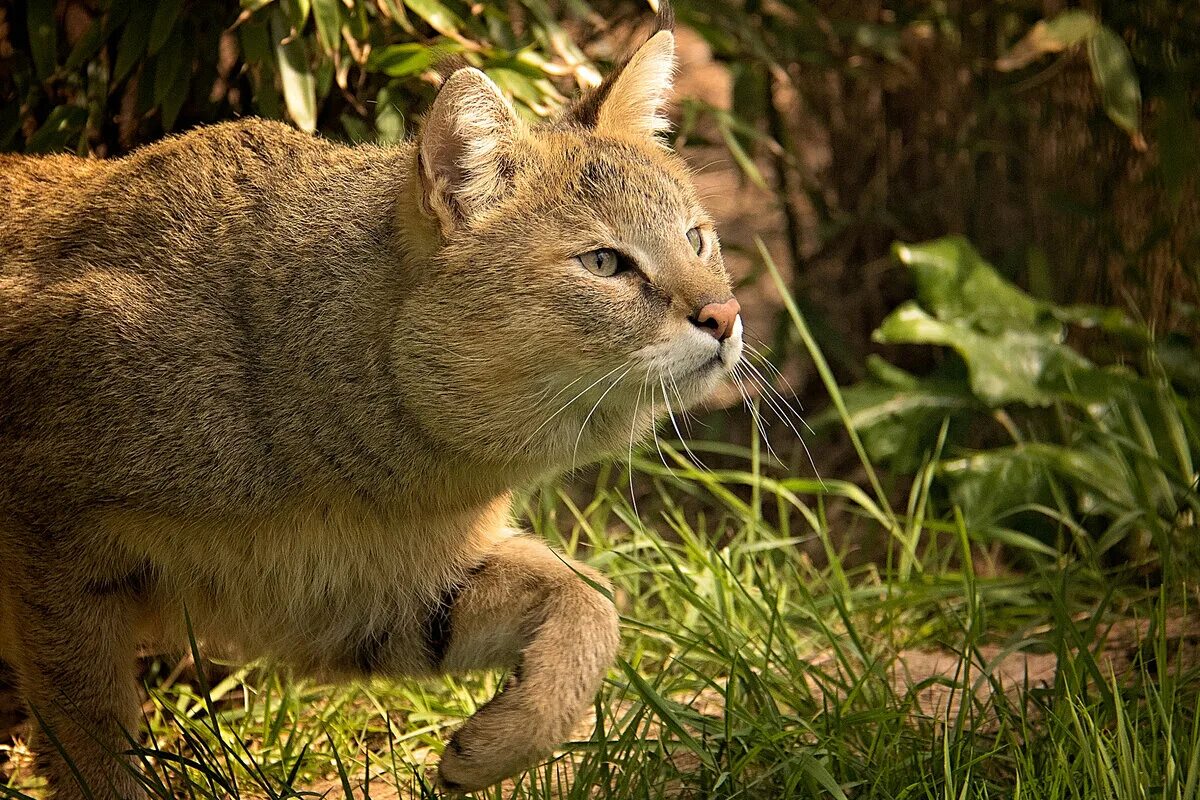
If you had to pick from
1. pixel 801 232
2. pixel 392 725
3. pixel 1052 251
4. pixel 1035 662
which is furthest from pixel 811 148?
pixel 392 725

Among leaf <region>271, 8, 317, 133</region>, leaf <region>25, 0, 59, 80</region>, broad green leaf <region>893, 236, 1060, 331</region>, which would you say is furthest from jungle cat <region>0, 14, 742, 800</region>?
broad green leaf <region>893, 236, 1060, 331</region>

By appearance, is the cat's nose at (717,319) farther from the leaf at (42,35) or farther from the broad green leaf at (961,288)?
the broad green leaf at (961,288)

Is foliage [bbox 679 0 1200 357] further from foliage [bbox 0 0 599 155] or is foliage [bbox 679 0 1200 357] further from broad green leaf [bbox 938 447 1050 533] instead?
foliage [bbox 0 0 599 155]

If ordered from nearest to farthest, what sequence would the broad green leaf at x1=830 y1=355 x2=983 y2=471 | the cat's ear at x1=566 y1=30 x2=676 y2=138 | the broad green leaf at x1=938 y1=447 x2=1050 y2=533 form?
the cat's ear at x1=566 y1=30 x2=676 y2=138 < the broad green leaf at x1=938 y1=447 x2=1050 y2=533 < the broad green leaf at x1=830 y1=355 x2=983 y2=471

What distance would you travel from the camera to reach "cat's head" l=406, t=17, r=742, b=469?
11.1ft

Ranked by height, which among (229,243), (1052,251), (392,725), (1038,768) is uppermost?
(229,243)

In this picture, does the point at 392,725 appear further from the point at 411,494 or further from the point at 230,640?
the point at 411,494

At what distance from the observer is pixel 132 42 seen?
420 cm

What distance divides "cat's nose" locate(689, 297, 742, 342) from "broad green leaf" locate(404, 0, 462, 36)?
4.87 feet

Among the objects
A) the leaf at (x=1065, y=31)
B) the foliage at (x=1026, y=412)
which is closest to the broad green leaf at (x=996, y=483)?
the foliage at (x=1026, y=412)

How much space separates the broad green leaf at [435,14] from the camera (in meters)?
4.30

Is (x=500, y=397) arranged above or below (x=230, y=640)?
above

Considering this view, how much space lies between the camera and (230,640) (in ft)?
12.4

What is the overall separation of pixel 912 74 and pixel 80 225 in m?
4.41
